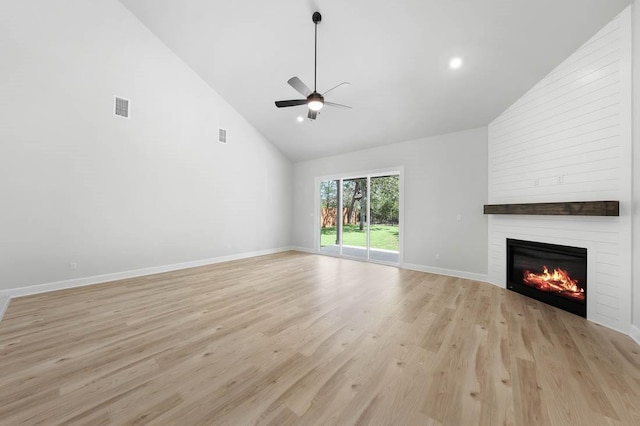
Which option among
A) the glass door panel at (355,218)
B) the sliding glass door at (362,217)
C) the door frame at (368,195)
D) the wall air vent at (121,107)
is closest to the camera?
the wall air vent at (121,107)

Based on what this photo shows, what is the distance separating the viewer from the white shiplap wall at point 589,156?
101 inches

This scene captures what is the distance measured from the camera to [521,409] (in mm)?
1516

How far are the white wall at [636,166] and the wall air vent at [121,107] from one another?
7160 mm

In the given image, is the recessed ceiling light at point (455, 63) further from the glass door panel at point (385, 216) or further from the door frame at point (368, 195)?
the glass door panel at point (385, 216)

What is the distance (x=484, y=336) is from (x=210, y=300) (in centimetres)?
341

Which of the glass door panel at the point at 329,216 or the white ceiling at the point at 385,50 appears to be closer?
the white ceiling at the point at 385,50

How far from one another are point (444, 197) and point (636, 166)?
8.50 ft

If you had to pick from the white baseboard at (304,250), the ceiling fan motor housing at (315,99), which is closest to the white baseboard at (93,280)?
the white baseboard at (304,250)

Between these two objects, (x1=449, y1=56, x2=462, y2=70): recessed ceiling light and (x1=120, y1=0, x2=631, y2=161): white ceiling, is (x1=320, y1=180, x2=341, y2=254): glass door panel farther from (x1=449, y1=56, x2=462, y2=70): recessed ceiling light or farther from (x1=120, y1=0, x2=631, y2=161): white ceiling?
(x1=449, y1=56, x2=462, y2=70): recessed ceiling light

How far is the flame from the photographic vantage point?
10.1 feet

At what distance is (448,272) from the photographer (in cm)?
485

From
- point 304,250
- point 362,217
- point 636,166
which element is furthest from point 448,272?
point 304,250

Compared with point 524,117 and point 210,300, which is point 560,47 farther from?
point 210,300

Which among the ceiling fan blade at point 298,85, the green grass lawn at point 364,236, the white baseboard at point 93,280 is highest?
the ceiling fan blade at point 298,85
